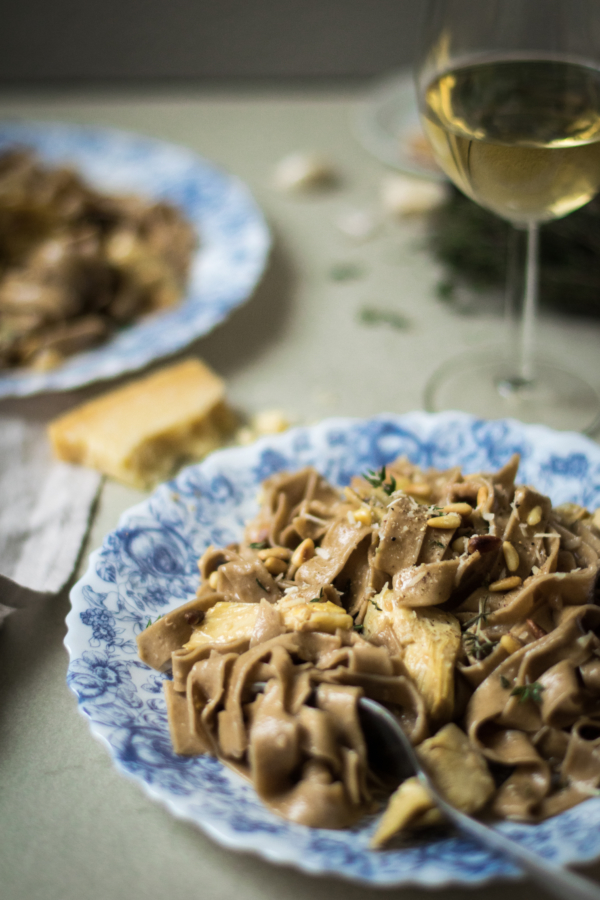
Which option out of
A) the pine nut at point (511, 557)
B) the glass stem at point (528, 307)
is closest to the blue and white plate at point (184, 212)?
the glass stem at point (528, 307)

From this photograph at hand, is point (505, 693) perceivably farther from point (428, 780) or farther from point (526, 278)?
point (526, 278)

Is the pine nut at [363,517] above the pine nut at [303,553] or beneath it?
above

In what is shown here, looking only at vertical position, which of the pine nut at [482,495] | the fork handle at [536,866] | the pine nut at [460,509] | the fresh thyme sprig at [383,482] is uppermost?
the fresh thyme sprig at [383,482]

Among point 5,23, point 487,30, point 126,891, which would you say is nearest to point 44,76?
point 5,23

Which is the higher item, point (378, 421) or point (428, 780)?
point (378, 421)

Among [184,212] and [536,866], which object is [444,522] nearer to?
[536,866]

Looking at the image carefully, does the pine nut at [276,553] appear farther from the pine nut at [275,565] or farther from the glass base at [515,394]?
the glass base at [515,394]

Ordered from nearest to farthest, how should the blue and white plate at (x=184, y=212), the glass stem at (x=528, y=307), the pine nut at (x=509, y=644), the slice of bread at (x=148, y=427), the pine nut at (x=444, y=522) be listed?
the pine nut at (x=509, y=644) → the pine nut at (x=444, y=522) → the slice of bread at (x=148, y=427) → the glass stem at (x=528, y=307) → the blue and white plate at (x=184, y=212)
